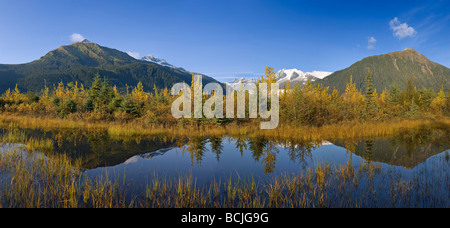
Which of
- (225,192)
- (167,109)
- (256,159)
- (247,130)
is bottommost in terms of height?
(225,192)

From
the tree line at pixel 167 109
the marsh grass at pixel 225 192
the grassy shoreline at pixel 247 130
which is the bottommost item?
the marsh grass at pixel 225 192

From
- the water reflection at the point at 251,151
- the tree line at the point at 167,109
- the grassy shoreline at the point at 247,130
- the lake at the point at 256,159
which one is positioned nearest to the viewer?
the lake at the point at 256,159

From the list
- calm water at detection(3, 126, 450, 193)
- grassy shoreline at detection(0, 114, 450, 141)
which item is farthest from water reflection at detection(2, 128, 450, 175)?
grassy shoreline at detection(0, 114, 450, 141)

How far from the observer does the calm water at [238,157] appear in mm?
8055

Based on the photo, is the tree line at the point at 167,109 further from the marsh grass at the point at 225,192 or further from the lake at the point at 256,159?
the marsh grass at the point at 225,192

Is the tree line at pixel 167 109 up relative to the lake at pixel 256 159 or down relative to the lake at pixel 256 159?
up

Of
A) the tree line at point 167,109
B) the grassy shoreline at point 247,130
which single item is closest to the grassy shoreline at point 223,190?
the grassy shoreline at point 247,130

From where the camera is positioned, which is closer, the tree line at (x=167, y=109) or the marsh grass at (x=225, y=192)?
the marsh grass at (x=225, y=192)

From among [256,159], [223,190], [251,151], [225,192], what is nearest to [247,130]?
[251,151]

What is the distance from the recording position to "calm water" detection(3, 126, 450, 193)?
8.05 m

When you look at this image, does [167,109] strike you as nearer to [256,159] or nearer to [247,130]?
[247,130]

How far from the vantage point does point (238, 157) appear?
10.6 m

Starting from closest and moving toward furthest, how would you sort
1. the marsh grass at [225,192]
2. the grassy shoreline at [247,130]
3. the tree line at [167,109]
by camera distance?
1. the marsh grass at [225,192]
2. the grassy shoreline at [247,130]
3. the tree line at [167,109]
